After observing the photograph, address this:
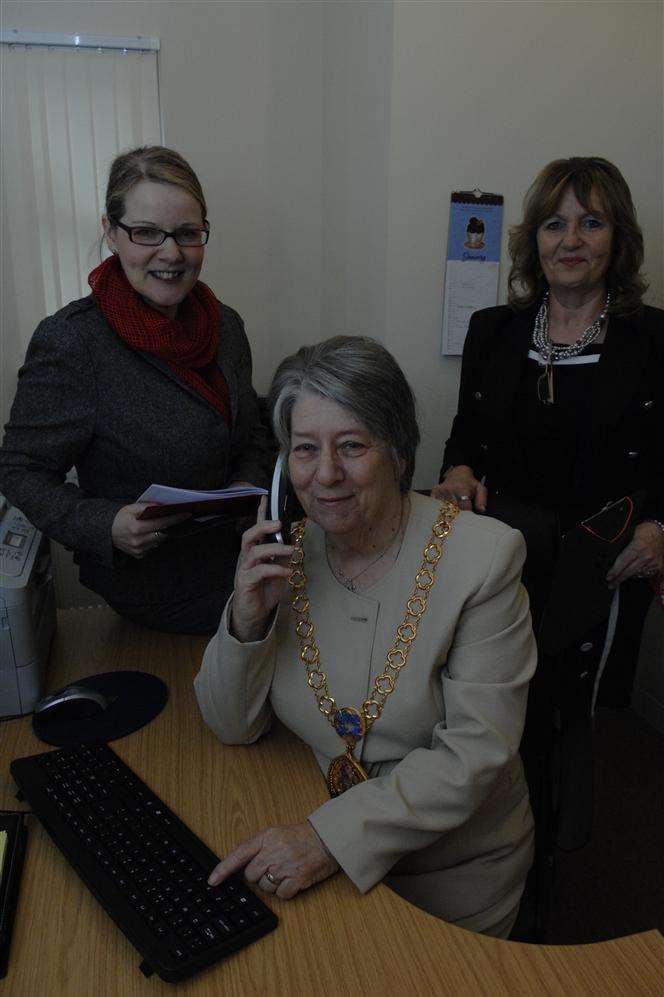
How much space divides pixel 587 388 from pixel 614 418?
0.10 meters

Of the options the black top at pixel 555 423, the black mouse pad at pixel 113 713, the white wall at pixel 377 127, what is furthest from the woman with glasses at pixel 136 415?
the white wall at pixel 377 127

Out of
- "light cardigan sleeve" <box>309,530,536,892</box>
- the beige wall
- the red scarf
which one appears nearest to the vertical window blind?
the beige wall

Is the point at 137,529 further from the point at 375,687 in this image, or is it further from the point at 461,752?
the point at 461,752

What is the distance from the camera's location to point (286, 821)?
1.16 meters

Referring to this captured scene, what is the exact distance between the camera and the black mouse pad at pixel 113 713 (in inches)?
53.7

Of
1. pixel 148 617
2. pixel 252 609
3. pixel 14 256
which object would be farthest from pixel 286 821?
pixel 14 256

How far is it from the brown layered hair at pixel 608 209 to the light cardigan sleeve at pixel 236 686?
1177 millimetres

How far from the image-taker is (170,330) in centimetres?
168

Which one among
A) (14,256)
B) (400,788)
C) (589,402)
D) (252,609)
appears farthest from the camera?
(14,256)

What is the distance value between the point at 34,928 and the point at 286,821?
1.18 feet

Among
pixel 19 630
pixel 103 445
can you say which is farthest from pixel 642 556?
pixel 19 630

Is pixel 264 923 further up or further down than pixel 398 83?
further down

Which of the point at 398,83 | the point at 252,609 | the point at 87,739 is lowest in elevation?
the point at 87,739

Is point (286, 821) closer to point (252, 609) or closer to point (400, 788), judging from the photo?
point (400, 788)
